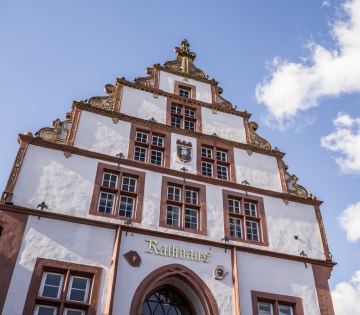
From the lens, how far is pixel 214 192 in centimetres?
1827

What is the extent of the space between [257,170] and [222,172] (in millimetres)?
1724

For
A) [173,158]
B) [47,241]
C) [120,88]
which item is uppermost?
[120,88]

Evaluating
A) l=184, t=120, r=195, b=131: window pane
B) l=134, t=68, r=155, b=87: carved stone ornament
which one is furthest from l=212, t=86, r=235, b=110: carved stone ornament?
l=134, t=68, r=155, b=87: carved stone ornament

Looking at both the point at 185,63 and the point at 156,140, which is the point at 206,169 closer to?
the point at 156,140

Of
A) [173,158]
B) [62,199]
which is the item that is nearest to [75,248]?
[62,199]

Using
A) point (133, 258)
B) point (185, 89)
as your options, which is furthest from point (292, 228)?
point (185, 89)

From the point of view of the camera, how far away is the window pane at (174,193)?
17.6 metres

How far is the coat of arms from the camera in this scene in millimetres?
19016

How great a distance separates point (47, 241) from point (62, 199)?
5.77 feet

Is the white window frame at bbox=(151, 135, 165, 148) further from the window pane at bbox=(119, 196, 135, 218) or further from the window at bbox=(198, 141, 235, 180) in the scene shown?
the window pane at bbox=(119, 196, 135, 218)

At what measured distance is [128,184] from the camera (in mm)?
17375

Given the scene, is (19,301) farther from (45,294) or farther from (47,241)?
(47,241)

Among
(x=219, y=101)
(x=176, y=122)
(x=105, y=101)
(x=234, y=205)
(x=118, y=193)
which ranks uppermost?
(x=219, y=101)

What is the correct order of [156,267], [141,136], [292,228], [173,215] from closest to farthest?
1. [156,267]
2. [173,215]
3. [292,228]
4. [141,136]
